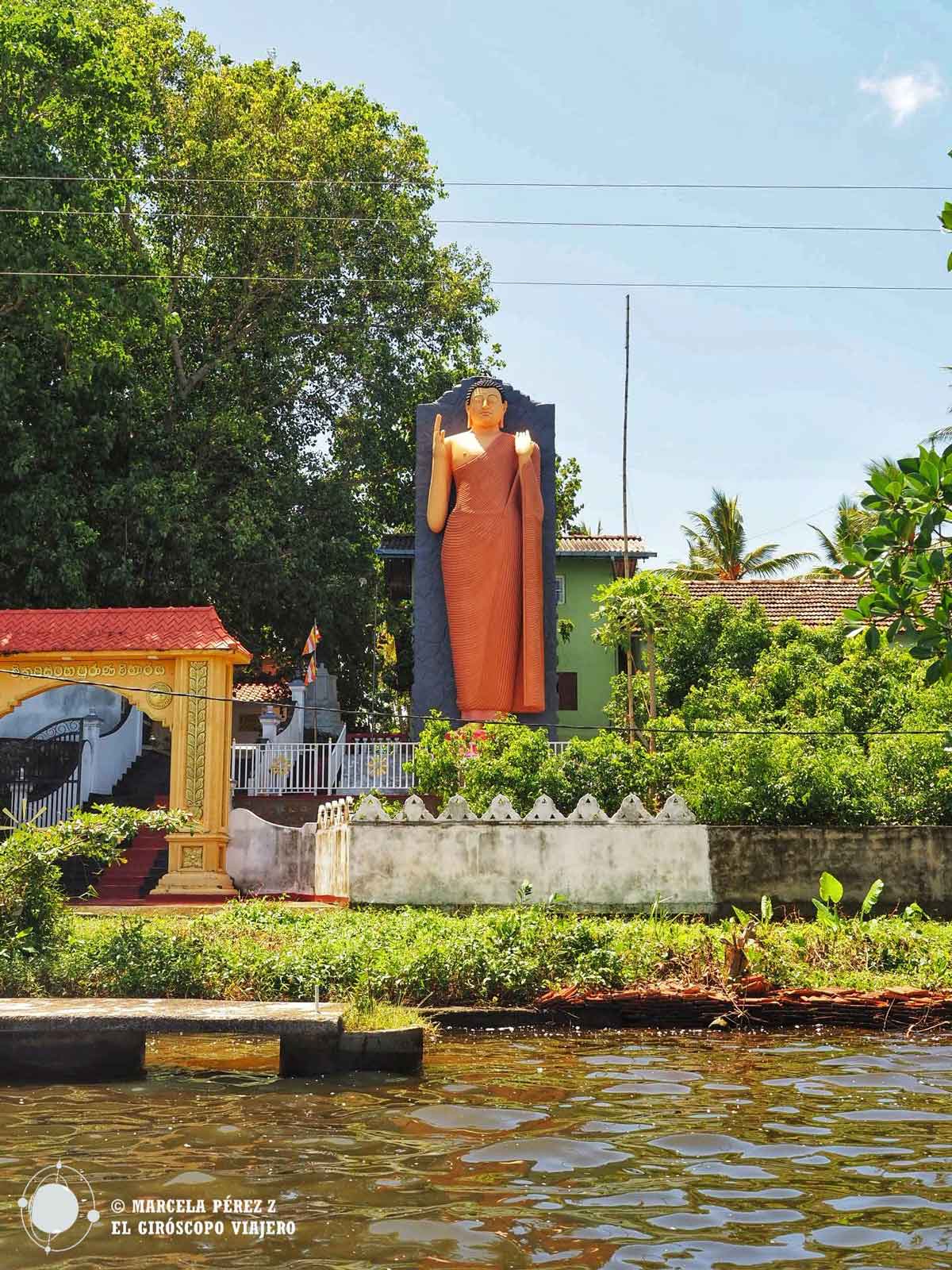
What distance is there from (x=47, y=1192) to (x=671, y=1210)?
8.37ft

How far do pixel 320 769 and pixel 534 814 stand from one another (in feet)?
18.3

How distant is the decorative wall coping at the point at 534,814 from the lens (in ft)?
47.2

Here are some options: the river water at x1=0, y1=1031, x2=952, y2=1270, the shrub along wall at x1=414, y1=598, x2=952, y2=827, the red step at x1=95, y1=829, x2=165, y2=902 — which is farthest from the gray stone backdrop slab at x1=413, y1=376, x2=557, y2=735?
the river water at x1=0, y1=1031, x2=952, y2=1270

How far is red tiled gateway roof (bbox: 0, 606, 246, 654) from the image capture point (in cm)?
1617

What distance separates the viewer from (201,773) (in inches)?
634

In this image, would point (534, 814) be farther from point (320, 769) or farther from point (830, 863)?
point (320, 769)

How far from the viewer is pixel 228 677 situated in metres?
16.5

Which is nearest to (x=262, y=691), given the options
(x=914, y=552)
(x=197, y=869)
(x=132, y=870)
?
(x=132, y=870)

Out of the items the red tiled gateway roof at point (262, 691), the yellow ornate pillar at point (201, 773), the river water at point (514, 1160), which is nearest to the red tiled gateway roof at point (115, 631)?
the yellow ornate pillar at point (201, 773)

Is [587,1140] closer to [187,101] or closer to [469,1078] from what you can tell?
[469,1078]

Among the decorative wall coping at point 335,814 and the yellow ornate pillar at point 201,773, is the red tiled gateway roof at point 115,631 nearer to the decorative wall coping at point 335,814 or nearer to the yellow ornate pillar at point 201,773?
the yellow ornate pillar at point 201,773

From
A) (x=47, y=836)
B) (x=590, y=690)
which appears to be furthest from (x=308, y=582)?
(x=47, y=836)

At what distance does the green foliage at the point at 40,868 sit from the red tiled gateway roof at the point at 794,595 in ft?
58.5

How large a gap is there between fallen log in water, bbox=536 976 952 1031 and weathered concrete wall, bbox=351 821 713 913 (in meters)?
4.01
